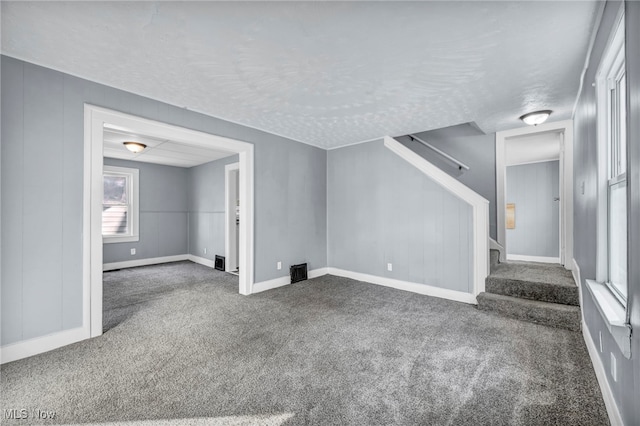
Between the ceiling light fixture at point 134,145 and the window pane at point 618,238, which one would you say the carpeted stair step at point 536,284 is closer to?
the window pane at point 618,238

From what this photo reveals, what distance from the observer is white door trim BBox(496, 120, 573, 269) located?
371 centimetres

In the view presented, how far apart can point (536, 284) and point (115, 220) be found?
7771mm

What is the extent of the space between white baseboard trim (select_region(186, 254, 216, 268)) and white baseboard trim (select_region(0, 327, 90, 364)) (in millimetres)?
3521

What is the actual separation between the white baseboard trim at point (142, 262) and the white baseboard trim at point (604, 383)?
289 inches

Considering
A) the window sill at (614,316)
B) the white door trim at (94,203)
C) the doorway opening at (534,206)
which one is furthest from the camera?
the doorway opening at (534,206)

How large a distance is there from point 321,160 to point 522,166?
195 inches

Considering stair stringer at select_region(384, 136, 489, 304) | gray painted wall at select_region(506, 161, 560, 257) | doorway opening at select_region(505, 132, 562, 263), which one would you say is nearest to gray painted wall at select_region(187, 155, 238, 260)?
stair stringer at select_region(384, 136, 489, 304)

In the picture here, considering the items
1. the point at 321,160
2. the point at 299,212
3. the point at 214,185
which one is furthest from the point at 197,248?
the point at 321,160

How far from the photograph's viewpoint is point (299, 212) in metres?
4.84

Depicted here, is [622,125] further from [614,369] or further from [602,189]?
[614,369]

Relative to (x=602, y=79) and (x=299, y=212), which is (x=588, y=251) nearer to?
(x=602, y=79)

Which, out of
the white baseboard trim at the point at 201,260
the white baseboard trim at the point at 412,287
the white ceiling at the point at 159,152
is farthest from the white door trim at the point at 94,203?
the white baseboard trim at the point at 412,287

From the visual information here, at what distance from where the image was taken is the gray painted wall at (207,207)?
610cm

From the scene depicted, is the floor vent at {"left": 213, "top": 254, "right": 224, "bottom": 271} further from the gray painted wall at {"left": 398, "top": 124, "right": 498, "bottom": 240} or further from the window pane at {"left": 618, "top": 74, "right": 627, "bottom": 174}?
the window pane at {"left": 618, "top": 74, "right": 627, "bottom": 174}
